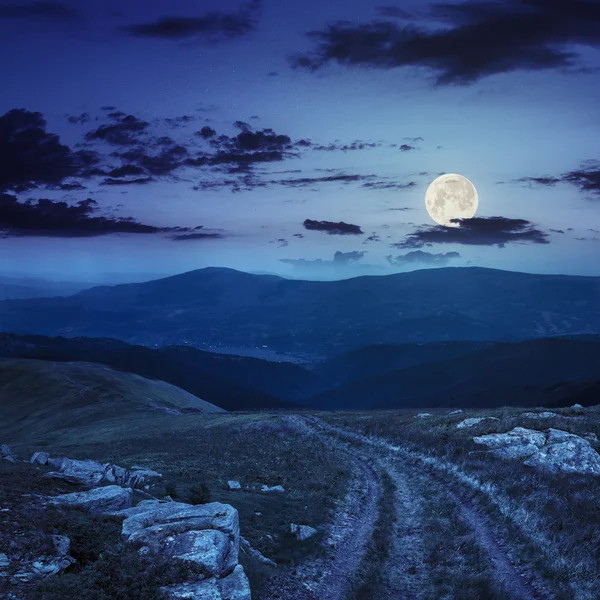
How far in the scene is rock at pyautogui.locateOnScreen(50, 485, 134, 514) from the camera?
20031mm

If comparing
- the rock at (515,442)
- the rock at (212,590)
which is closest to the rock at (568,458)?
the rock at (515,442)

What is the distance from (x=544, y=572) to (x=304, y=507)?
477 inches

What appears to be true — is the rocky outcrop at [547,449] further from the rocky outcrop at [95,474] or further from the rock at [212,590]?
the rocky outcrop at [95,474]

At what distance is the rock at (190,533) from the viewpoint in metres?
15.3

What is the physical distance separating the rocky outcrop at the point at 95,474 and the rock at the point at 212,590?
13054mm

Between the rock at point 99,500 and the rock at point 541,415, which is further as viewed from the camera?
the rock at point 541,415

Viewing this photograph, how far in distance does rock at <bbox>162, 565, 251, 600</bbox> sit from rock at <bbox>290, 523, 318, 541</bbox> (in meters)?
6.79

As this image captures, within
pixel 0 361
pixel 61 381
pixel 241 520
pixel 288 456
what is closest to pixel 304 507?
pixel 241 520

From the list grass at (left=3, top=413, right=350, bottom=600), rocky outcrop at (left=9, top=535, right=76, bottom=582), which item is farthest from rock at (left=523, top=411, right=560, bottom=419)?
rocky outcrop at (left=9, top=535, right=76, bottom=582)


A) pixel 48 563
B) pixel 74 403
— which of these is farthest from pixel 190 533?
pixel 74 403

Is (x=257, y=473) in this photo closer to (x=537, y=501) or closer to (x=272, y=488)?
(x=272, y=488)

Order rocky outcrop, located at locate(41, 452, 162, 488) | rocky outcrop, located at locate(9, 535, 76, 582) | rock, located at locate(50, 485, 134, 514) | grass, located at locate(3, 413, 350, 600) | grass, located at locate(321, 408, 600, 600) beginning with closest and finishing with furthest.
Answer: rocky outcrop, located at locate(9, 535, 76, 582)
grass, located at locate(321, 408, 600, 600)
rock, located at locate(50, 485, 134, 514)
grass, located at locate(3, 413, 350, 600)
rocky outcrop, located at locate(41, 452, 162, 488)

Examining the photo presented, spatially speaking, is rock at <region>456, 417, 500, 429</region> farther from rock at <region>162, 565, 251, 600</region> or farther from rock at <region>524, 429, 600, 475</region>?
rock at <region>162, 565, 251, 600</region>

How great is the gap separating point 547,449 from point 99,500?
28.9 metres
